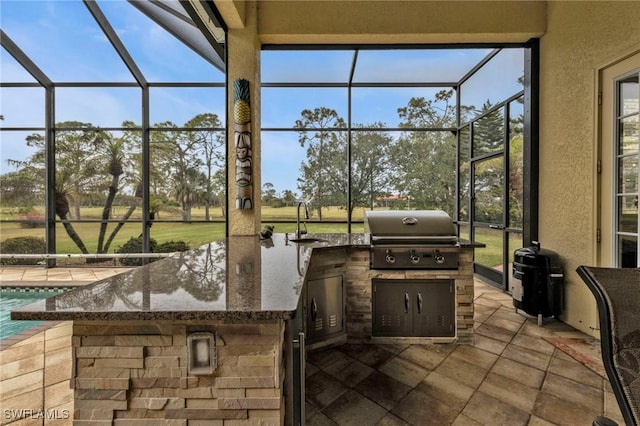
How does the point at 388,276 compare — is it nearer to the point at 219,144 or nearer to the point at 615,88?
the point at 615,88

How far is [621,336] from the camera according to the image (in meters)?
0.85

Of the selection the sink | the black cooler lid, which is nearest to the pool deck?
the sink

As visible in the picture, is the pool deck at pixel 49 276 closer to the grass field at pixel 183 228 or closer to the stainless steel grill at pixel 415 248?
the grass field at pixel 183 228

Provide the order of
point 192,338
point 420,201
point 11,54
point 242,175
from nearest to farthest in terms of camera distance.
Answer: point 192,338
point 242,175
point 11,54
point 420,201

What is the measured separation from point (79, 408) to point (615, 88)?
13.7 feet

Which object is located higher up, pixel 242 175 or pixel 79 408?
pixel 242 175

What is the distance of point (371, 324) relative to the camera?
2.51 m

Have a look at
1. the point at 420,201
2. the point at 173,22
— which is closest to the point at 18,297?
the point at 173,22

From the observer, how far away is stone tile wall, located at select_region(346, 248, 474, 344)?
247 centimetres

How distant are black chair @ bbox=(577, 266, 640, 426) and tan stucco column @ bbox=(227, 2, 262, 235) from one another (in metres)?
2.79

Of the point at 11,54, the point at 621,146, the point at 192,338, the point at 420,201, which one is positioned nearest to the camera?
the point at 192,338

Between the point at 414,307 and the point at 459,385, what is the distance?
2.25 ft

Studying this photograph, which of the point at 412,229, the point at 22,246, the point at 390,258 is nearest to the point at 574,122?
the point at 412,229

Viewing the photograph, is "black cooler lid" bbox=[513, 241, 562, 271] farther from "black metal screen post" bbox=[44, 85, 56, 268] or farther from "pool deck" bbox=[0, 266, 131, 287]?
"black metal screen post" bbox=[44, 85, 56, 268]
